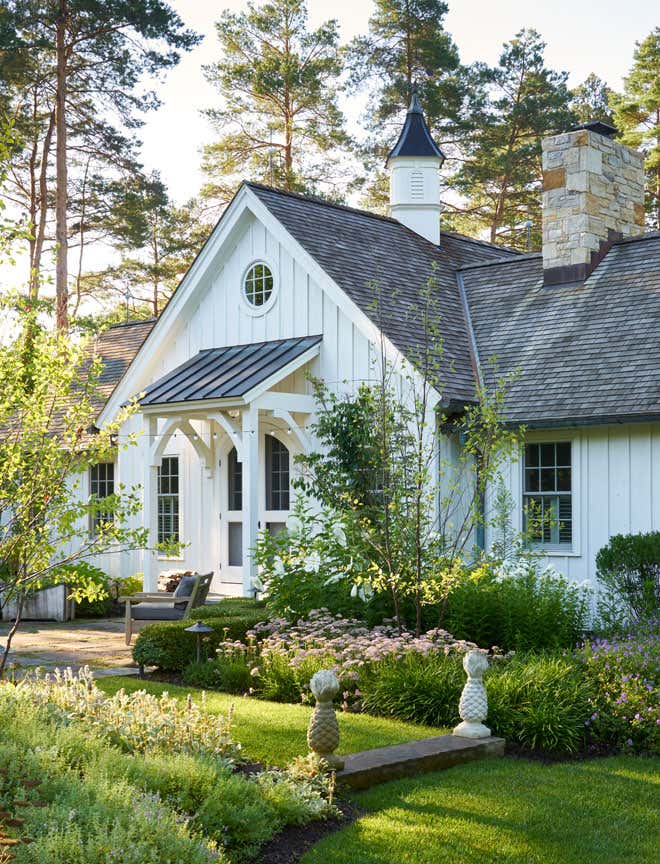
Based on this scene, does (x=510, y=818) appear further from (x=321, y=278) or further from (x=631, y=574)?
(x=321, y=278)

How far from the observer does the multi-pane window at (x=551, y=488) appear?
1330 cm

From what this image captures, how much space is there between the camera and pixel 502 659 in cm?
877

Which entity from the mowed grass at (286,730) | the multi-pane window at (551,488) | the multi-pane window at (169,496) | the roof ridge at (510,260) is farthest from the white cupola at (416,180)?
the mowed grass at (286,730)

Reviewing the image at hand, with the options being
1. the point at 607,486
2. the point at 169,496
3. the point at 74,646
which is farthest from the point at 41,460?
the point at 169,496

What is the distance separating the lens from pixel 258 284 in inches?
647

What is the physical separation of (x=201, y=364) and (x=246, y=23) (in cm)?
1753

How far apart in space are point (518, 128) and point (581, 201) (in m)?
16.4

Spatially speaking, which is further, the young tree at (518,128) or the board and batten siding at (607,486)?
the young tree at (518,128)

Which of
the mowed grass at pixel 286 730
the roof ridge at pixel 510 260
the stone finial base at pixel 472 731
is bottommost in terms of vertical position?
the mowed grass at pixel 286 730

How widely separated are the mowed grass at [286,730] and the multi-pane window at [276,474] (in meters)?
7.18

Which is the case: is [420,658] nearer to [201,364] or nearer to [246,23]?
[201,364]

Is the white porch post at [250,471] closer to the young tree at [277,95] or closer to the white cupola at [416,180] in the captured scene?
the white cupola at [416,180]

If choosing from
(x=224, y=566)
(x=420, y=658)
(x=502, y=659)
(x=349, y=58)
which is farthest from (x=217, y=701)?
(x=349, y=58)

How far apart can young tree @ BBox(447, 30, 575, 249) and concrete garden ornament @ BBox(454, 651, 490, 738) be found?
79.9 ft
